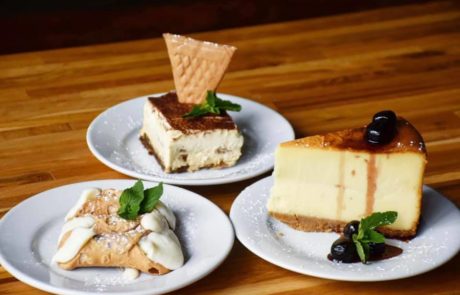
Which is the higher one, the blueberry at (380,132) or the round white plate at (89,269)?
the blueberry at (380,132)

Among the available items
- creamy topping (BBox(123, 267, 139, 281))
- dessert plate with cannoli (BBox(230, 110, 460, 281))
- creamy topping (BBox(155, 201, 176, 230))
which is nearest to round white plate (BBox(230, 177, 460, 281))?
dessert plate with cannoli (BBox(230, 110, 460, 281))

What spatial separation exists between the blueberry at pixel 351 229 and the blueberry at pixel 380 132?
18cm

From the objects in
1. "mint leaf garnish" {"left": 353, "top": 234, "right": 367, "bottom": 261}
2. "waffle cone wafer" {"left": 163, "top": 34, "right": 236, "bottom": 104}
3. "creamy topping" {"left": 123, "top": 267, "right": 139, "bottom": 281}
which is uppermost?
"waffle cone wafer" {"left": 163, "top": 34, "right": 236, "bottom": 104}

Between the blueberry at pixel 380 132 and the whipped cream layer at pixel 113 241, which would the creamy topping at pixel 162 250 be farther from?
the blueberry at pixel 380 132

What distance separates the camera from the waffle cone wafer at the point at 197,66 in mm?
2385

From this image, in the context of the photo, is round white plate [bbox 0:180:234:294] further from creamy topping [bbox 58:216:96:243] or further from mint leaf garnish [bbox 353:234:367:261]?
mint leaf garnish [bbox 353:234:367:261]

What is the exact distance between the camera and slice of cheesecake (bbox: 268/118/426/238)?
6.55 feet

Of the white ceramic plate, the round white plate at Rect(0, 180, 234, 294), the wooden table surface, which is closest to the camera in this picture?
the round white plate at Rect(0, 180, 234, 294)

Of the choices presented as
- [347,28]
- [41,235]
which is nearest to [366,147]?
[41,235]

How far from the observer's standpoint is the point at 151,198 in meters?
1.91

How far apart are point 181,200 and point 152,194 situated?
6.7 inches

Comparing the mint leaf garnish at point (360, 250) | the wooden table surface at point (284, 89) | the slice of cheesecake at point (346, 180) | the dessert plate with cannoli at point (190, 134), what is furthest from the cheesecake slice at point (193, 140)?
the mint leaf garnish at point (360, 250)

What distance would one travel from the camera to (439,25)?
3.24 metres

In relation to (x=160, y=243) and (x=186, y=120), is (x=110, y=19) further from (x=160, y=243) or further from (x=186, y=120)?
(x=160, y=243)
